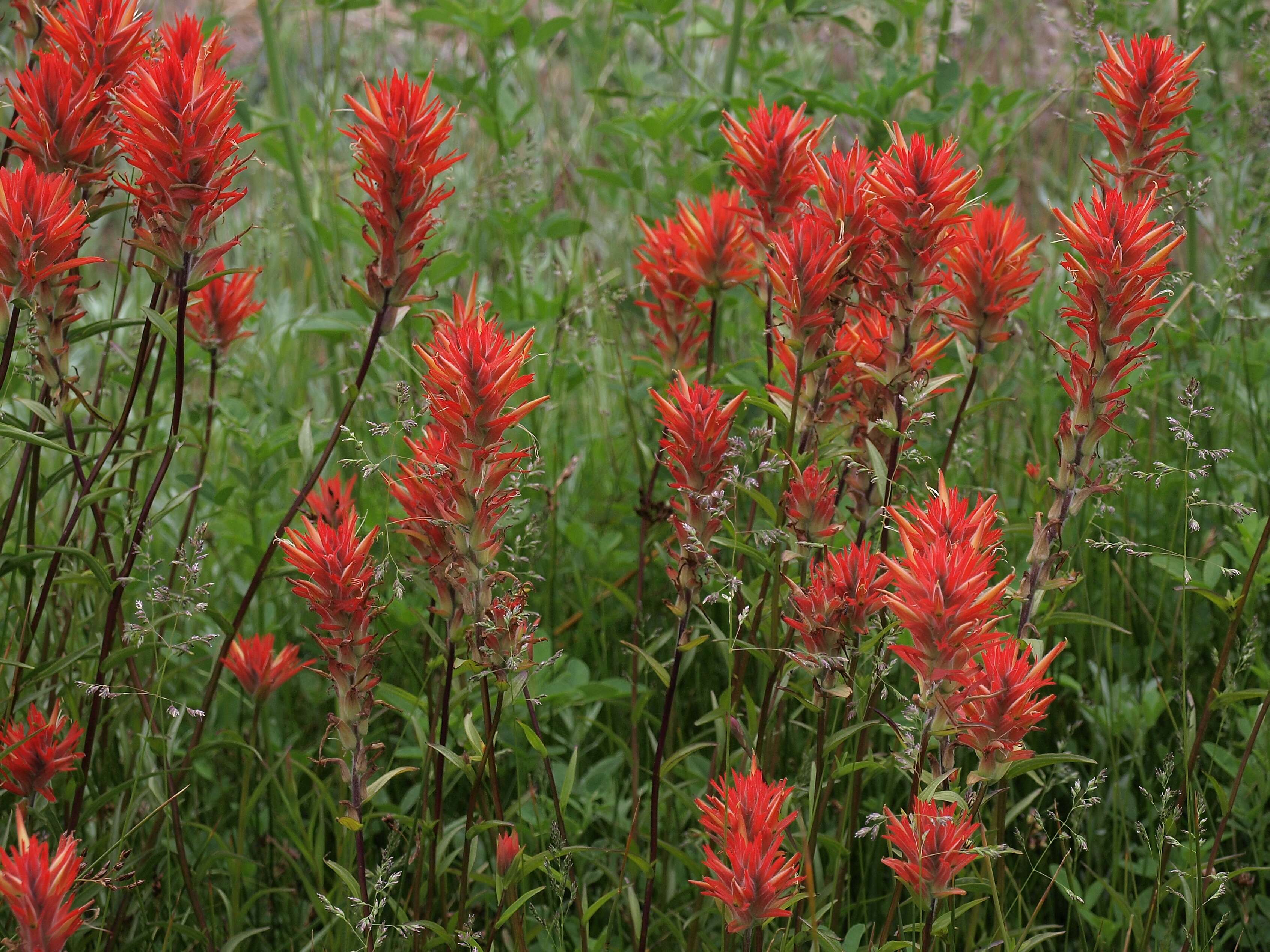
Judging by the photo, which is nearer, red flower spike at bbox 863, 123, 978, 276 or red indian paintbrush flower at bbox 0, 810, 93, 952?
red indian paintbrush flower at bbox 0, 810, 93, 952

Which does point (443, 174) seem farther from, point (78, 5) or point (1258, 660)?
point (1258, 660)

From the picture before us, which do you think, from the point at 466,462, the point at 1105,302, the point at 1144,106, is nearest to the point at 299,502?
the point at 466,462

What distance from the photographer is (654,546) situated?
232 cm

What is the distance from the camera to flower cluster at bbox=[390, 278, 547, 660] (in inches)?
50.2

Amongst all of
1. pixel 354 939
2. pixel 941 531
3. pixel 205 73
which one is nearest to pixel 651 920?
pixel 354 939

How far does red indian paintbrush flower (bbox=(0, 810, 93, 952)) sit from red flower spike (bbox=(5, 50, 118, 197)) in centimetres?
87

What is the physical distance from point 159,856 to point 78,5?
1.34 metres

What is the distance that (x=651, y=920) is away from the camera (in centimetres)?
196

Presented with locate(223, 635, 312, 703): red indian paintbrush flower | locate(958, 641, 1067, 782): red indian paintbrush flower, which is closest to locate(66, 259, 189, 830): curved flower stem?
locate(223, 635, 312, 703): red indian paintbrush flower

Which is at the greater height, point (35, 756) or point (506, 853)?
point (35, 756)

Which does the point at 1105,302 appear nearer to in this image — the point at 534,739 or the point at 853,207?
the point at 853,207

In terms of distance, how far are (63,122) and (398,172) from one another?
485 millimetres

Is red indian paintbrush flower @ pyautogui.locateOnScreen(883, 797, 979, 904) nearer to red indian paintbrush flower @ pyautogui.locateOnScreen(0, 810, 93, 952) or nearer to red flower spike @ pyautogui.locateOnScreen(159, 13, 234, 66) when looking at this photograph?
red indian paintbrush flower @ pyautogui.locateOnScreen(0, 810, 93, 952)

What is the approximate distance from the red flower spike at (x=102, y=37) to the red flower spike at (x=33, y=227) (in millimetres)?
229
